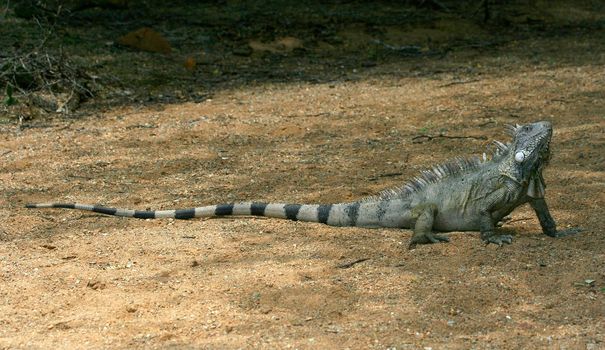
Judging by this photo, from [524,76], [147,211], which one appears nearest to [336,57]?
[524,76]

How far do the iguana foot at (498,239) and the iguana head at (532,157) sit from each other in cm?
32

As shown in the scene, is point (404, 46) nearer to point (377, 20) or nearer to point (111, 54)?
point (377, 20)

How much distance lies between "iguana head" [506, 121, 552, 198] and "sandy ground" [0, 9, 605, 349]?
1.12 feet

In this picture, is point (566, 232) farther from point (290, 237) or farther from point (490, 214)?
point (290, 237)

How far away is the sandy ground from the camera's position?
4605mm

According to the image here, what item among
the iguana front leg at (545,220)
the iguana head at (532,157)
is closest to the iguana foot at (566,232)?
the iguana front leg at (545,220)

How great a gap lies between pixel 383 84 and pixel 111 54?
3244 millimetres

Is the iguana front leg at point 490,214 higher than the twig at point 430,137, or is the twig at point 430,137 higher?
the iguana front leg at point 490,214

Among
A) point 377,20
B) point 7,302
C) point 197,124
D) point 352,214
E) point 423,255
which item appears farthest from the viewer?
point 377,20

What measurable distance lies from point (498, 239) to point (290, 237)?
127 centimetres

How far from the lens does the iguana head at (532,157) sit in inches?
225

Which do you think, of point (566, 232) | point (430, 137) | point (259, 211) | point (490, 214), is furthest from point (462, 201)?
point (430, 137)

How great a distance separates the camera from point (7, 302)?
504cm

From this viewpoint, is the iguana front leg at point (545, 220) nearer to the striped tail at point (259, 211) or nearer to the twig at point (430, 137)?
the striped tail at point (259, 211)
